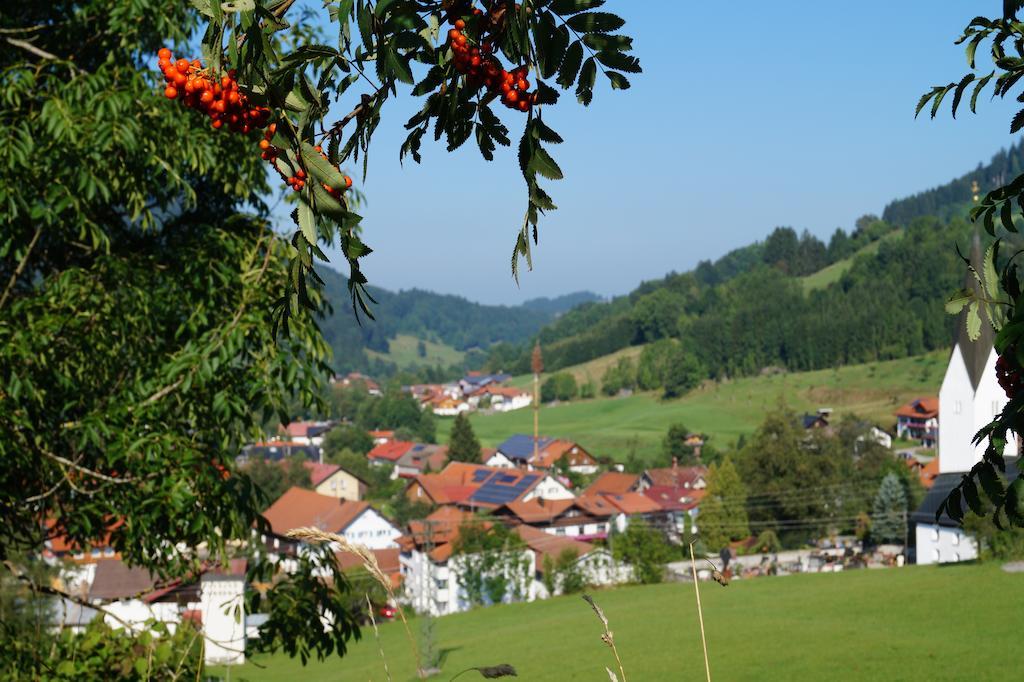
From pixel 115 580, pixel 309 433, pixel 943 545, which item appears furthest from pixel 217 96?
pixel 309 433

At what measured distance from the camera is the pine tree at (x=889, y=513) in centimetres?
4834

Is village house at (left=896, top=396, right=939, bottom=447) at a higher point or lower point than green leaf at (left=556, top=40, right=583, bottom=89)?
lower


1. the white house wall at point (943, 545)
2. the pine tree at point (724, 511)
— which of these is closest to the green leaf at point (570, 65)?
the white house wall at point (943, 545)

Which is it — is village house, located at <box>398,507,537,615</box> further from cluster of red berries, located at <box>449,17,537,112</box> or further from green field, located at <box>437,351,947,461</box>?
green field, located at <box>437,351,947,461</box>

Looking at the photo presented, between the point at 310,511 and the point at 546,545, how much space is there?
20856 mm

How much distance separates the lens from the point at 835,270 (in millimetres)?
161875

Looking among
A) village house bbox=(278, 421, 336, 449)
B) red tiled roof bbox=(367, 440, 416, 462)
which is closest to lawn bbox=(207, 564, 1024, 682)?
red tiled roof bbox=(367, 440, 416, 462)

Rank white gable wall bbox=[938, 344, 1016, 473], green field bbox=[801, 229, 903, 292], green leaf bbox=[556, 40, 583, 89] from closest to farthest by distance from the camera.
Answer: green leaf bbox=[556, 40, 583, 89]
white gable wall bbox=[938, 344, 1016, 473]
green field bbox=[801, 229, 903, 292]

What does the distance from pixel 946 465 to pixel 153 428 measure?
33359mm

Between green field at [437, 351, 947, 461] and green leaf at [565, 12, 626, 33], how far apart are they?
91.8 meters

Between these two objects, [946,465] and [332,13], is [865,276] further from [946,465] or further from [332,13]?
[332,13]

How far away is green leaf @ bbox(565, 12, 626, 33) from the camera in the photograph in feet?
5.34

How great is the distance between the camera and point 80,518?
5.46m

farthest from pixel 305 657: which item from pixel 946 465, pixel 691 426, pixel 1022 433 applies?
pixel 691 426
